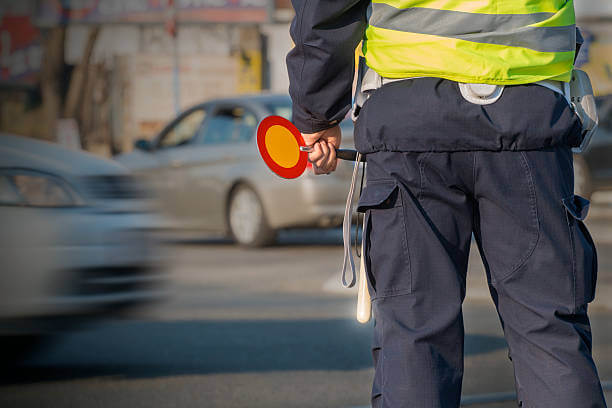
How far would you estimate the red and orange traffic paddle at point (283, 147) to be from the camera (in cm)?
238

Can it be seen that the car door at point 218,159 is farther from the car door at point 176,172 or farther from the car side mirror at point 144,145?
the car side mirror at point 144,145

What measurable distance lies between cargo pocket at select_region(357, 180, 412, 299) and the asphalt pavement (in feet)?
5.72

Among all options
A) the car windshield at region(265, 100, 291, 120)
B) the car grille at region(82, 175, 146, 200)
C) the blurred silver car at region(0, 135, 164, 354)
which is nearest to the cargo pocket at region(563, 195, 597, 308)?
the blurred silver car at region(0, 135, 164, 354)

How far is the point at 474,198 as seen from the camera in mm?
2133

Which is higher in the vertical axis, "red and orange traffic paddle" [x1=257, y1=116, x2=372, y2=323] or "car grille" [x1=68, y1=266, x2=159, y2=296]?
"red and orange traffic paddle" [x1=257, y1=116, x2=372, y2=323]

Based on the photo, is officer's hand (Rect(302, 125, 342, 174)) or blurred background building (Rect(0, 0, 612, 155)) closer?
officer's hand (Rect(302, 125, 342, 174))

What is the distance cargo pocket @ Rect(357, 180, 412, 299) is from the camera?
209cm

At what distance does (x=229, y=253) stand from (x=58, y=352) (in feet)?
13.8

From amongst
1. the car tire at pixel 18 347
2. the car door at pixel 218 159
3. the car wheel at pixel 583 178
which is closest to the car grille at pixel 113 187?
the car tire at pixel 18 347

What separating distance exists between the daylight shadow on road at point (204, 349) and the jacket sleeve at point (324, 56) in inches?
92.8

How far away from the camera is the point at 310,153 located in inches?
93.6

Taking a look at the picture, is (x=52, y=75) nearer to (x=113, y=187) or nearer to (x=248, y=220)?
(x=248, y=220)

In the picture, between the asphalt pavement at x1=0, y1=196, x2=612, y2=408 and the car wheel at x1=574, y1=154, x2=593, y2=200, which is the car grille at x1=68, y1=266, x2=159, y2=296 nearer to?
the asphalt pavement at x1=0, y1=196, x2=612, y2=408

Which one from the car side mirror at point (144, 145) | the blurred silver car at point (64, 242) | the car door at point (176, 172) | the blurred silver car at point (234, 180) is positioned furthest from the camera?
the car side mirror at point (144, 145)
